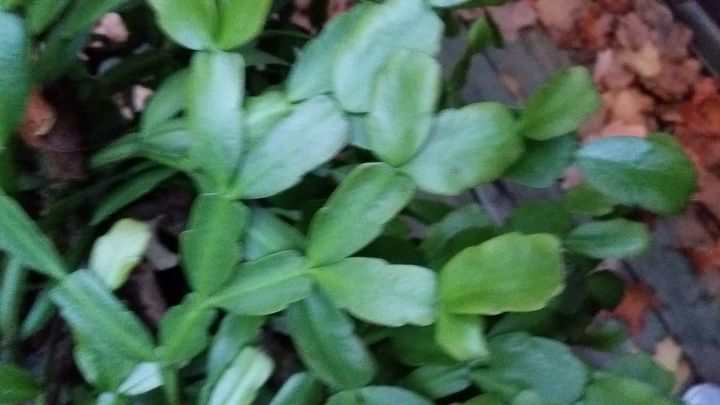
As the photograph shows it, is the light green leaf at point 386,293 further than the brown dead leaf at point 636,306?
No

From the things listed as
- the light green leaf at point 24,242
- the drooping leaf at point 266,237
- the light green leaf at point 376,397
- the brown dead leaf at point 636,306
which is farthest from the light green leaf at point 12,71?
the brown dead leaf at point 636,306

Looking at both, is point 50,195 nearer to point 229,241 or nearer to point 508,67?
point 229,241

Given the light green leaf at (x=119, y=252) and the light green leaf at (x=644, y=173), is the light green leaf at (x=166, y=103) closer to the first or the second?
the light green leaf at (x=119, y=252)

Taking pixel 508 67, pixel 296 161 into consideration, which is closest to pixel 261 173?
pixel 296 161

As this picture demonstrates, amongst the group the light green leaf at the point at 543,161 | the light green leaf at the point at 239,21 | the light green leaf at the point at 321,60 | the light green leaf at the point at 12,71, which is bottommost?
the light green leaf at the point at 543,161

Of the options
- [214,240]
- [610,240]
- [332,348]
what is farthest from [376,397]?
[610,240]

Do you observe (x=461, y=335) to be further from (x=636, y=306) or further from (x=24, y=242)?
(x=636, y=306)

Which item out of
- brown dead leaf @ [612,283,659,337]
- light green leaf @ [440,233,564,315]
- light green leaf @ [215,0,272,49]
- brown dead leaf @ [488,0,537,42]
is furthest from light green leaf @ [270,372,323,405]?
brown dead leaf @ [488,0,537,42]

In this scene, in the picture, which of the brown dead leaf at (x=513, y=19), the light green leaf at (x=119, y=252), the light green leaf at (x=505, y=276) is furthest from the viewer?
the brown dead leaf at (x=513, y=19)
